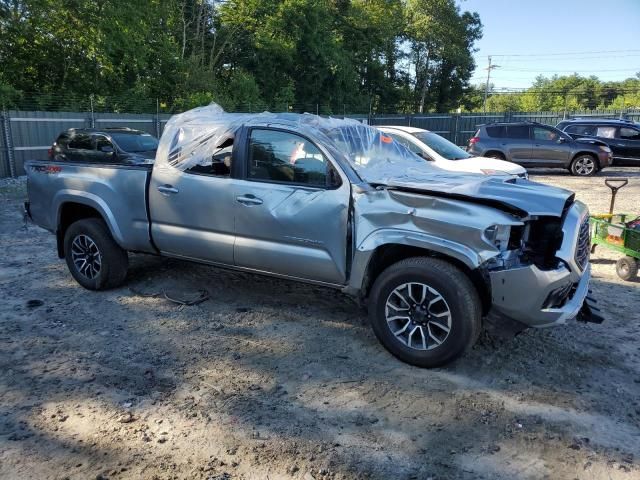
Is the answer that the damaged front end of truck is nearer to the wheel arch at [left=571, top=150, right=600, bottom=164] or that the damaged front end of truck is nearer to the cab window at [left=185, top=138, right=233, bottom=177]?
the cab window at [left=185, top=138, right=233, bottom=177]

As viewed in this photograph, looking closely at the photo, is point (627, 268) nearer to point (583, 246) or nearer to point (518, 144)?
point (583, 246)

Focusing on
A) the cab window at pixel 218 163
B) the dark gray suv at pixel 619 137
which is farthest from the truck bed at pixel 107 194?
the dark gray suv at pixel 619 137

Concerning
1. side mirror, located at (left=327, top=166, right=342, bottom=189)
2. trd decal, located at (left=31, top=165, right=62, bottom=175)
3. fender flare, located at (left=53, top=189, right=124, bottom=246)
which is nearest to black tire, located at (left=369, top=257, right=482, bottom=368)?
side mirror, located at (left=327, top=166, right=342, bottom=189)

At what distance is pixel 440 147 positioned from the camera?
35.7ft

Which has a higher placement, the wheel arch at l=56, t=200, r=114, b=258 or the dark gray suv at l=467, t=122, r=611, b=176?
the dark gray suv at l=467, t=122, r=611, b=176

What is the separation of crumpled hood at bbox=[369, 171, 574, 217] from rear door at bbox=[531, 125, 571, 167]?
13.3m

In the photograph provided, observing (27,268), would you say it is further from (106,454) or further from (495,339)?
(495,339)

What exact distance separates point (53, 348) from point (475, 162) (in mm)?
8414

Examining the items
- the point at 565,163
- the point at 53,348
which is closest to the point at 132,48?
the point at 565,163

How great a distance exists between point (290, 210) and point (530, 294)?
1885 mm

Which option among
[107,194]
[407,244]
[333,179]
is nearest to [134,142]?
[107,194]

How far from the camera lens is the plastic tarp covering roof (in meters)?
4.43

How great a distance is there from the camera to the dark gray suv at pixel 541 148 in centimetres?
1636

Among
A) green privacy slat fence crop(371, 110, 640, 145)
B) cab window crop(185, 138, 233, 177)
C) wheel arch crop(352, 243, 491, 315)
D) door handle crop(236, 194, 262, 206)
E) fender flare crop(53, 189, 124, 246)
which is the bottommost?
wheel arch crop(352, 243, 491, 315)
